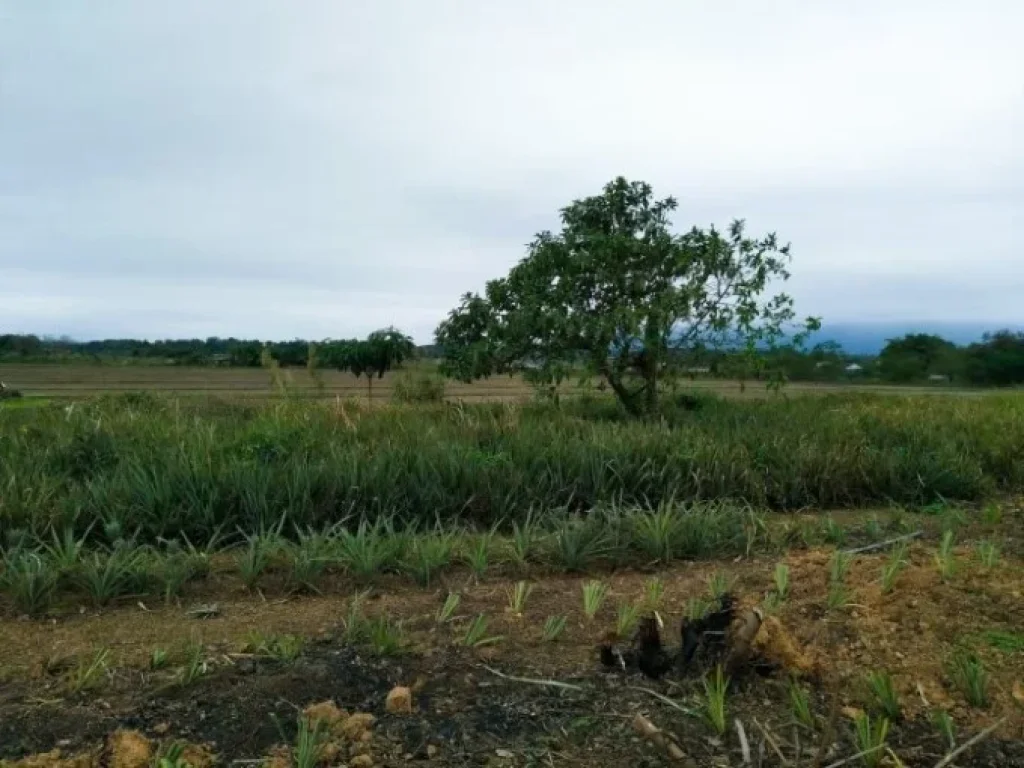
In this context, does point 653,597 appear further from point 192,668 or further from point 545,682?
point 192,668

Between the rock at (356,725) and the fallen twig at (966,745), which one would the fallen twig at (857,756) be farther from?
the rock at (356,725)

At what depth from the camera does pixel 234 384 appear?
11555 millimetres

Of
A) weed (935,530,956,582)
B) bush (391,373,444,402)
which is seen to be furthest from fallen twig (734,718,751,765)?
bush (391,373,444,402)

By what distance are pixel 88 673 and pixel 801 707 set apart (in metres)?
1.92

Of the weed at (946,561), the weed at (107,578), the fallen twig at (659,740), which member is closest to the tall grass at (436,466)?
the weed at (107,578)

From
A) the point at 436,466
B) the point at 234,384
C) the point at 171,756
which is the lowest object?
the point at 171,756

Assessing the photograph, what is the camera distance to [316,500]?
17.0 feet

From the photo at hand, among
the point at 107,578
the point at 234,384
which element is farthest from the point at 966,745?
the point at 234,384

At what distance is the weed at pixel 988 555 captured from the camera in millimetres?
3832

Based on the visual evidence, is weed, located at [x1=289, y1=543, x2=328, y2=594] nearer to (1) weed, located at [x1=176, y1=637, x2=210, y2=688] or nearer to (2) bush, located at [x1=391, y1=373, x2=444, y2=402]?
(1) weed, located at [x1=176, y1=637, x2=210, y2=688]

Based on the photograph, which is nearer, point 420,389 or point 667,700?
point 667,700

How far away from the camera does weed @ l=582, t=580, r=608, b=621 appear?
331cm

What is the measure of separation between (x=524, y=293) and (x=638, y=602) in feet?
20.1

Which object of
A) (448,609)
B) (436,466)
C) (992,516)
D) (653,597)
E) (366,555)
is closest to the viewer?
(448,609)
